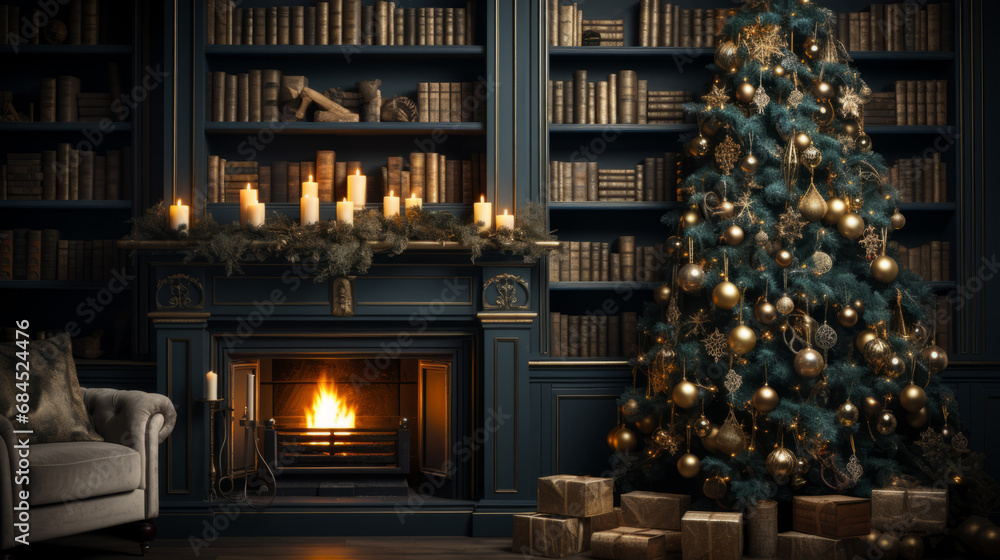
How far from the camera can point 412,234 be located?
3.62m

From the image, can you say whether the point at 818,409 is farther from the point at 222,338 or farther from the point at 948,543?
the point at 222,338

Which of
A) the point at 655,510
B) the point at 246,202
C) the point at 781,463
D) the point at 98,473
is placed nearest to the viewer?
the point at 98,473

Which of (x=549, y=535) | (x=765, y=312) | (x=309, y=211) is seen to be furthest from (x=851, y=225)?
(x=309, y=211)

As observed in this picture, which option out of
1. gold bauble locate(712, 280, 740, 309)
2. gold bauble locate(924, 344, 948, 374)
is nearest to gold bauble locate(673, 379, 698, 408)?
gold bauble locate(712, 280, 740, 309)

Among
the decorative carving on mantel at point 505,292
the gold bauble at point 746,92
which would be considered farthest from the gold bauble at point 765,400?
the gold bauble at point 746,92

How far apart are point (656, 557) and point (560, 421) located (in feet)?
2.87

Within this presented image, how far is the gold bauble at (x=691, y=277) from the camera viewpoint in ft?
11.3

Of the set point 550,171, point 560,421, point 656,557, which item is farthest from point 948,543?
point 550,171

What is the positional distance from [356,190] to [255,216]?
46 centimetres

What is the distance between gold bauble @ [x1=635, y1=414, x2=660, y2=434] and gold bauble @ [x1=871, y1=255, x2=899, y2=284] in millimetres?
1124

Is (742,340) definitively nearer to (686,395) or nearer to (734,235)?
(686,395)

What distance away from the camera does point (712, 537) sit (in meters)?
3.16

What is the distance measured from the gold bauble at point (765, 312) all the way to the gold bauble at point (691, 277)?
251 mm

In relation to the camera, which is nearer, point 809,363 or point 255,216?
point 809,363
